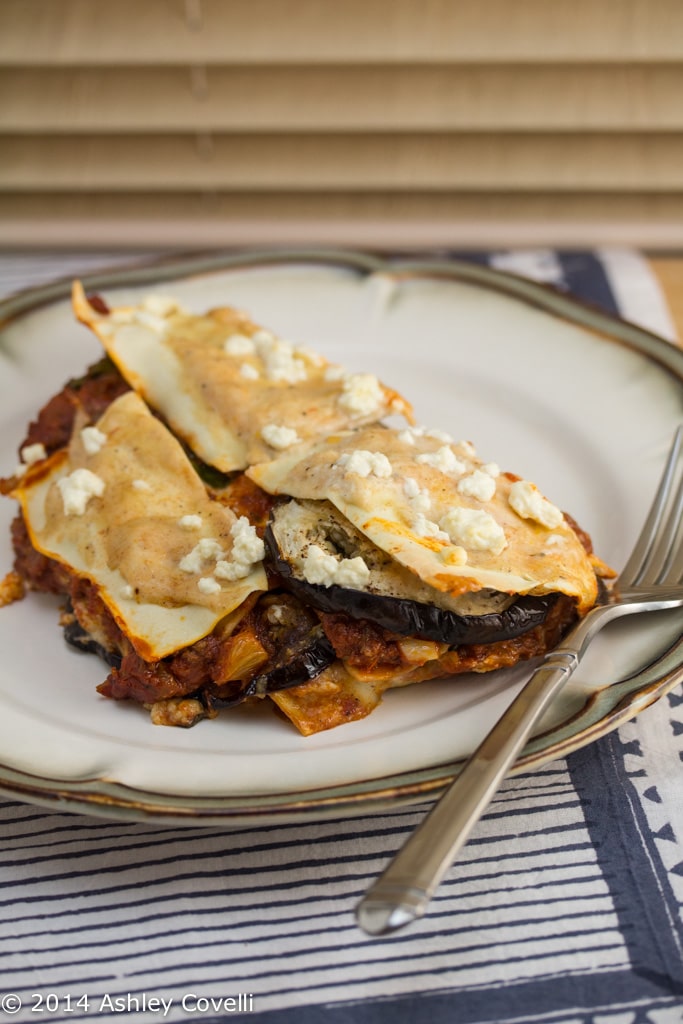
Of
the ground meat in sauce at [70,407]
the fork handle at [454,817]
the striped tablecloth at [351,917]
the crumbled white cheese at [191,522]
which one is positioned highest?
the ground meat in sauce at [70,407]

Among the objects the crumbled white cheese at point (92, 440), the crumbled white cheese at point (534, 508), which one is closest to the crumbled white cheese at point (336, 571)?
the crumbled white cheese at point (534, 508)

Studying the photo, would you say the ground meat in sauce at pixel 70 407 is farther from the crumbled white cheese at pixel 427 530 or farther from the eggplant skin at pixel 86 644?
the crumbled white cheese at pixel 427 530

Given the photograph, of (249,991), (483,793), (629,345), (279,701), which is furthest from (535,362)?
(249,991)

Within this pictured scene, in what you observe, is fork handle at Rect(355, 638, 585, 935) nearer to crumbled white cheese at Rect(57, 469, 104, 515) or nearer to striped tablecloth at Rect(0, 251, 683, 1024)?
striped tablecloth at Rect(0, 251, 683, 1024)

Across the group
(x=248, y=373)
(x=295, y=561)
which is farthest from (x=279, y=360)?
(x=295, y=561)

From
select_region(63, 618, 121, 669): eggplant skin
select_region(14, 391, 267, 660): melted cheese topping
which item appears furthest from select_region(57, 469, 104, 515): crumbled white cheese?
select_region(63, 618, 121, 669): eggplant skin

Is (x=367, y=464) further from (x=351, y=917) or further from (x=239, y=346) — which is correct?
(x=351, y=917)
